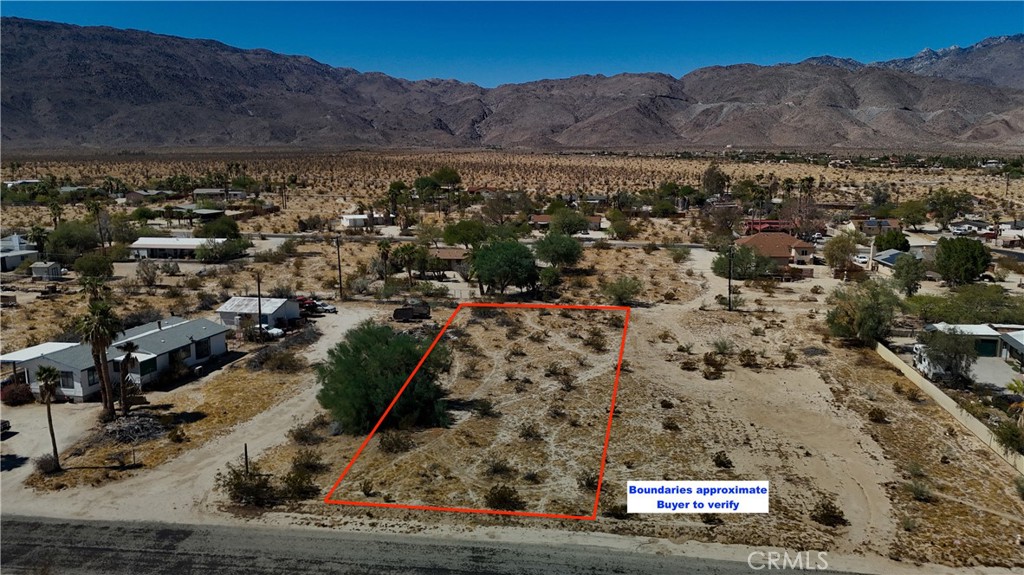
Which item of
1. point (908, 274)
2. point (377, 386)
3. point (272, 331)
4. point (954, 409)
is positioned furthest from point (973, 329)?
point (272, 331)

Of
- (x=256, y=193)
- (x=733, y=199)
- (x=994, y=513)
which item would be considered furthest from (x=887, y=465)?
(x=256, y=193)

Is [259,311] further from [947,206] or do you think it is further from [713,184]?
[713,184]

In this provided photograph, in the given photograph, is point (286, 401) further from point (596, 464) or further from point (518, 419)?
point (596, 464)

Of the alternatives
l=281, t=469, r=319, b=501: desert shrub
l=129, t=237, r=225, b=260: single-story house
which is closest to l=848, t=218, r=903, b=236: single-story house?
l=129, t=237, r=225, b=260: single-story house

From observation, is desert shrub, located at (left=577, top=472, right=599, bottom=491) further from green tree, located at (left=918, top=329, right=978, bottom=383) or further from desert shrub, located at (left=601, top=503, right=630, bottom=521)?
green tree, located at (left=918, top=329, right=978, bottom=383)

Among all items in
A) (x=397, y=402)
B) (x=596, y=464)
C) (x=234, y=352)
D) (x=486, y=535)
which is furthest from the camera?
(x=234, y=352)
